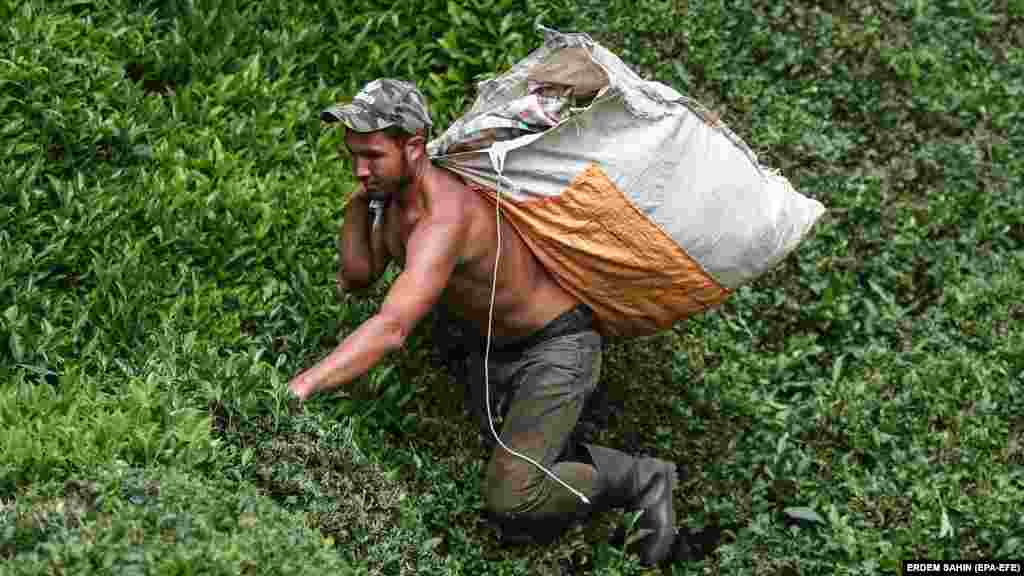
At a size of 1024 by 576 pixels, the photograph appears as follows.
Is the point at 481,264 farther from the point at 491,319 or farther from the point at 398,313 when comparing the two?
the point at 398,313

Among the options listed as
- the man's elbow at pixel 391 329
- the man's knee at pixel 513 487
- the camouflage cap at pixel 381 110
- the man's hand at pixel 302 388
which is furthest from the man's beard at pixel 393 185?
the man's knee at pixel 513 487

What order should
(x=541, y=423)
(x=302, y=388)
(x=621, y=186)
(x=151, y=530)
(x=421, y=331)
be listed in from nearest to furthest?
1. (x=151, y=530)
2. (x=302, y=388)
3. (x=621, y=186)
4. (x=541, y=423)
5. (x=421, y=331)

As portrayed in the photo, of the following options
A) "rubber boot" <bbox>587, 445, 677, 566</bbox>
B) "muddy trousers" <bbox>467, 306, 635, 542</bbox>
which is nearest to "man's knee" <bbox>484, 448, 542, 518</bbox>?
"muddy trousers" <bbox>467, 306, 635, 542</bbox>

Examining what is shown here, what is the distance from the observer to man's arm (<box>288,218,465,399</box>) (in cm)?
498

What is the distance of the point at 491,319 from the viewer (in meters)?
5.61

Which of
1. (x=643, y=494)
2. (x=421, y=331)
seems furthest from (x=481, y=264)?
(x=643, y=494)

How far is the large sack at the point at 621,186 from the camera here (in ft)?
17.8

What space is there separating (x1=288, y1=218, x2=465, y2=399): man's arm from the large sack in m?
0.39

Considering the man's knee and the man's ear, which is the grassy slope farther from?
the man's ear

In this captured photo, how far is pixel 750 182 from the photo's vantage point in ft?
18.5

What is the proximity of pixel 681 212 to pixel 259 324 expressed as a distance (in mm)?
1815

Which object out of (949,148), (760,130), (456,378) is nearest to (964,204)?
(949,148)

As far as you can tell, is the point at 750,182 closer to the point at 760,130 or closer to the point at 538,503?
the point at 538,503

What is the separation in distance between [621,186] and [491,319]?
28.7 inches
